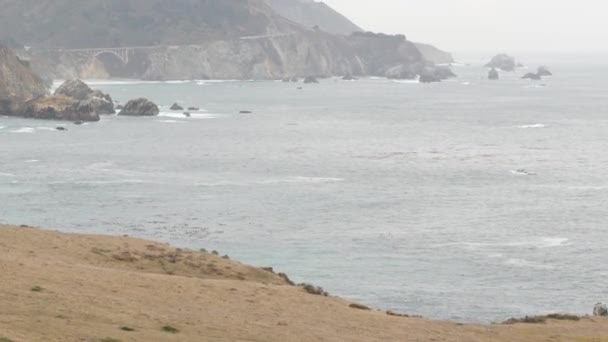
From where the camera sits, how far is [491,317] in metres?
48.7

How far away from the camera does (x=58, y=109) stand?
15688 cm

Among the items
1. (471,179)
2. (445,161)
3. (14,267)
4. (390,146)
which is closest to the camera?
(14,267)

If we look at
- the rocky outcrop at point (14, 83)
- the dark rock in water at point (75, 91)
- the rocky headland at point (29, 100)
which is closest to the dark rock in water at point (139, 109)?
the rocky headland at point (29, 100)

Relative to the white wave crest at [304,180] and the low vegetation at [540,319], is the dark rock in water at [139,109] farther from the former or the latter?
the low vegetation at [540,319]

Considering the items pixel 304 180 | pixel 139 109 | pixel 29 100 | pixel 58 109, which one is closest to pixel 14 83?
pixel 29 100

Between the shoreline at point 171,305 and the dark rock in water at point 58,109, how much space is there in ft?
355

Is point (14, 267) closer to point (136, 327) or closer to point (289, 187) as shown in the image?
point (136, 327)

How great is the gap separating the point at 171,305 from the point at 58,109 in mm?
125416

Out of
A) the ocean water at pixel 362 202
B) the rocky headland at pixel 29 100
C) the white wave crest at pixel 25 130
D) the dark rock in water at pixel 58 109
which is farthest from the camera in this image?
the rocky headland at pixel 29 100

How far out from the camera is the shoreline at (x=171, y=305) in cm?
3119

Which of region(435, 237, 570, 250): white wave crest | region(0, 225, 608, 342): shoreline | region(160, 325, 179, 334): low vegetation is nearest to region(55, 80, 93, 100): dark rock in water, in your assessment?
region(435, 237, 570, 250): white wave crest

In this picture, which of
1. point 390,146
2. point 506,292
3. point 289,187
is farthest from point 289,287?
point 390,146

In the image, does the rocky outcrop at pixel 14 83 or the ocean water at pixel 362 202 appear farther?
the rocky outcrop at pixel 14 83

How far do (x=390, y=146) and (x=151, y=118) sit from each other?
48.6 metres
